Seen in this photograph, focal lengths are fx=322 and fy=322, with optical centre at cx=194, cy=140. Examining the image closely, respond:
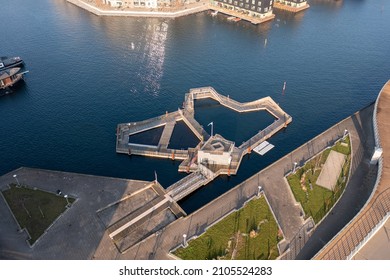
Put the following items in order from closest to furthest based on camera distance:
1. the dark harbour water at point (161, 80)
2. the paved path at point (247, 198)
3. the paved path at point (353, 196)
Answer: the paved path at point (353, 196) → the paved path at point (247, 198) → the dark harbour water at point (161, 80)

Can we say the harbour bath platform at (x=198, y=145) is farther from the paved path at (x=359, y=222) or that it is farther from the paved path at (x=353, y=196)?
the paved path at (x=359, y=222)

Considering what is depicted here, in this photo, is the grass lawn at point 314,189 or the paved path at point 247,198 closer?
the paved path at point 247,198

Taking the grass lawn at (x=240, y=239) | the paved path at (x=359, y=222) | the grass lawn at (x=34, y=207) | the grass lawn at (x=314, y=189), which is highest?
the paved path at (x=359, y=222)

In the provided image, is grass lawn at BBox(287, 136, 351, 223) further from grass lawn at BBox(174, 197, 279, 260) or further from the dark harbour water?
the dark harbour water

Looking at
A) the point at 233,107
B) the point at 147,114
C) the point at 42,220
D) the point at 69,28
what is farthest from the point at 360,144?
the point at 69,28

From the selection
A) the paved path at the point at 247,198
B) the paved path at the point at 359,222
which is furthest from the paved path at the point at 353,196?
the paved path at the point at 359,222

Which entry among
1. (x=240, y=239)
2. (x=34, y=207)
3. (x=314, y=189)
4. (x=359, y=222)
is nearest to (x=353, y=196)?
(x=314, y=189)

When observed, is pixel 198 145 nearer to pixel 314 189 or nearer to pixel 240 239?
pixel 314 189
